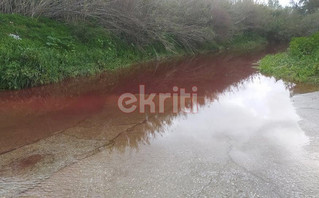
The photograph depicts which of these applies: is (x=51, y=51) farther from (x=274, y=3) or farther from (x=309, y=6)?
(x=274, y=3)

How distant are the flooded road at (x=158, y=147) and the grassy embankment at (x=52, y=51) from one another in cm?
73

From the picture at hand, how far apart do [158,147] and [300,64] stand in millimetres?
10061

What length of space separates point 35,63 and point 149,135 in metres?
5.91

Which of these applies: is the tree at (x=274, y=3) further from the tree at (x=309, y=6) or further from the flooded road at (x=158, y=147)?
Answer: the flooded road at (x=158, y=147)

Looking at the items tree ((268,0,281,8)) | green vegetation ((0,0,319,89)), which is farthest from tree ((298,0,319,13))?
green vegetation ((0,0,319,89))

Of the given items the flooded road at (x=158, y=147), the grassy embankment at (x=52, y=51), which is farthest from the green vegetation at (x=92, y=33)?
the flooded road at (x=158, y=147)

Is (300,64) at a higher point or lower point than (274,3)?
lower

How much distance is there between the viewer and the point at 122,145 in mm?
5277

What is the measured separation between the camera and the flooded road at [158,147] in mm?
3852

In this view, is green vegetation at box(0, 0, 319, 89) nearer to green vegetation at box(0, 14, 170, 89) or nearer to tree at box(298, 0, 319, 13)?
green vegetation at box(0, 14, 170, 89)

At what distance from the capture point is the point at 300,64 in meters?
13.0

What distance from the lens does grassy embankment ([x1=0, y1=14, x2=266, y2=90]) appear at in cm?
962

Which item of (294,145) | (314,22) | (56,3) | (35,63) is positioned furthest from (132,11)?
(314,22)

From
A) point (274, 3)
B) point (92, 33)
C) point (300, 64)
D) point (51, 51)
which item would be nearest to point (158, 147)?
point (51, 51)
